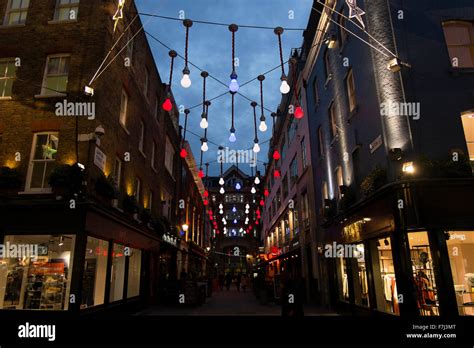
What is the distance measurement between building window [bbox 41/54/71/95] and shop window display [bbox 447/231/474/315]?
14.6 meters

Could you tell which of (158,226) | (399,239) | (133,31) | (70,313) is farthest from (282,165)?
(70,313)

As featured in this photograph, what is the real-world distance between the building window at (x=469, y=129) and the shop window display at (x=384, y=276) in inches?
159

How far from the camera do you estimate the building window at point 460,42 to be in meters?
11.6

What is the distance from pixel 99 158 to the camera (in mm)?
12133

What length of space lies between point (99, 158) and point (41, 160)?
1995 millimetres

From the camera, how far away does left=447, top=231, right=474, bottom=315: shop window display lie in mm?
10047

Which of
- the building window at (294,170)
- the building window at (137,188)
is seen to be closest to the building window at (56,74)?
the building window at (137,188)

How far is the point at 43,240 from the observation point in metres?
11.4

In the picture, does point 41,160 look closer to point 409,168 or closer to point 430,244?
point 409,168

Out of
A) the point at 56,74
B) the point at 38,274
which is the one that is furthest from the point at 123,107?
the point at 38,274

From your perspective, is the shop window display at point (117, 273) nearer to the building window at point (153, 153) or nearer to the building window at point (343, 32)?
the building window at point (153, 153)

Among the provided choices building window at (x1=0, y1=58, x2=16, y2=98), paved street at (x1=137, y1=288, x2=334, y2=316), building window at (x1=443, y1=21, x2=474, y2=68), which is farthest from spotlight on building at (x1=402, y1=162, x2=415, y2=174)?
building window at (x1=0, y1=58, x2=16, y2=98)

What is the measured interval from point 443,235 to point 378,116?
177 inches

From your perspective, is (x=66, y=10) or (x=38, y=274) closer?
(x=38, y=274)
